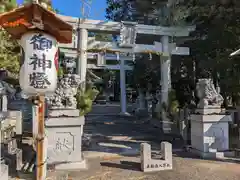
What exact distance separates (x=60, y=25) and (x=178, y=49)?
Result: 898cm

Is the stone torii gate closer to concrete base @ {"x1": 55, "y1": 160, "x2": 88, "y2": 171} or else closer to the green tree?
the green tree

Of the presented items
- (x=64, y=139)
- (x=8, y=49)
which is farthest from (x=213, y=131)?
(x=8, y=49)

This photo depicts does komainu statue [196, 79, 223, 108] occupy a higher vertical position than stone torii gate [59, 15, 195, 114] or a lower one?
lower

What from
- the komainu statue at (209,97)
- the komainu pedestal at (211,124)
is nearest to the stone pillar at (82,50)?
the komainu statue at (209,97)

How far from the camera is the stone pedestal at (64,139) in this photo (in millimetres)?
5844

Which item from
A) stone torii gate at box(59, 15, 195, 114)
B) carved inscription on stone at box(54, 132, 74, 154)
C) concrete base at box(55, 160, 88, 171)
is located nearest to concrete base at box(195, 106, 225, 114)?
concrete base at box(55, 160, 88, 171)

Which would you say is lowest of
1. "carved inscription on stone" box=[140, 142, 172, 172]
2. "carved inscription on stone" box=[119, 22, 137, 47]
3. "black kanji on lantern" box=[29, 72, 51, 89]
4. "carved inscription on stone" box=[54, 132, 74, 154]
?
"carved inscription on stone" box=[140, 142, 172, 172]

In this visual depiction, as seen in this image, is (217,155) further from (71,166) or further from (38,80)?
(38,80)

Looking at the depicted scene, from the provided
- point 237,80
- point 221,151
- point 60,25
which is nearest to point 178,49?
point 237,80

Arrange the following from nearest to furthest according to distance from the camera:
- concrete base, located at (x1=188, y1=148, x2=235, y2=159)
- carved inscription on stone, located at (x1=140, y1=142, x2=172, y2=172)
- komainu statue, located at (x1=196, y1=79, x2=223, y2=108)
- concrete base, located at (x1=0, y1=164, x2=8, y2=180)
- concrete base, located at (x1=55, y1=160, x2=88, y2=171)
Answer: concrete base, located at (x1=0, y1=164, x2=8, y2=180)
carved inscription on stone, located at (x1=140, y1=142, x2=172, y2=172)
concrete base, located at (x1=55, y1=160, x2=88, y2=171)
concrete base, located at (x1=188, y1=148, x2=235, y2=159)
komainu statue, located at (x1=196, y1=79, x2=223, y2=108)

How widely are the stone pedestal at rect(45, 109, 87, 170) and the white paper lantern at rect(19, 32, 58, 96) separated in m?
2.12

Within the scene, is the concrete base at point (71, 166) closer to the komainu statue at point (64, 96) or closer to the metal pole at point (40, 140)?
the komainu statue at point (64, 96)

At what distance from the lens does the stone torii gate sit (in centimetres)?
1060

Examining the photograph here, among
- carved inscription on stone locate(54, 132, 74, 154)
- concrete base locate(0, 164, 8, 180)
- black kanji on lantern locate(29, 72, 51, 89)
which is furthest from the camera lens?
carved inscription on stone locate(54, 132, 74, 154)
